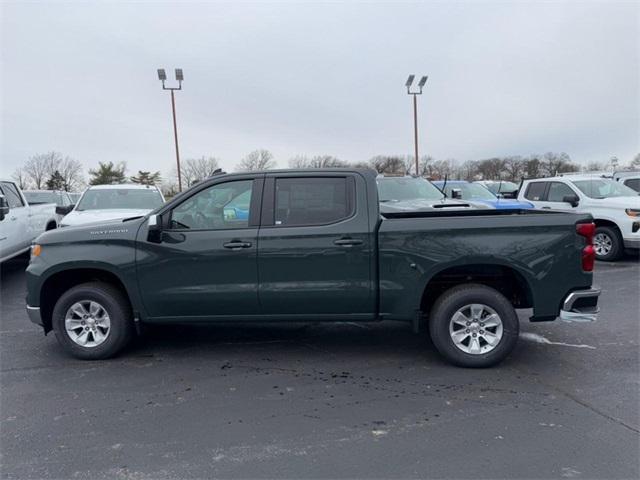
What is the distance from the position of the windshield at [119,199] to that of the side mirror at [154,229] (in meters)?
5.16

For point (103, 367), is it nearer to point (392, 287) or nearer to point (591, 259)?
point (392, 287)

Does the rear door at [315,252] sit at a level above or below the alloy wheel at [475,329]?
above

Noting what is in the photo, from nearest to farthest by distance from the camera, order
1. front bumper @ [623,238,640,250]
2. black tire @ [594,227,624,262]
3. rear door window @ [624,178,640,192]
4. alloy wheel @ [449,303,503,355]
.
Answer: alloy wheel @ [449,303,503,355], front bumper @ [623,238,640,250], black tire @ [594,227,624,262], rear door window @ [624,178,640,192]

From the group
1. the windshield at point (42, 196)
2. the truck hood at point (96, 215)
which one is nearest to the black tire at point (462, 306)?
the truck hood at point (96, 215)

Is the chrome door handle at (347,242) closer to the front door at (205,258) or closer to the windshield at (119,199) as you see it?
the front door at (205,258)

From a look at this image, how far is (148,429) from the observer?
134 inches

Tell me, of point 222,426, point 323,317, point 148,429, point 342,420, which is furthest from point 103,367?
point 342,420

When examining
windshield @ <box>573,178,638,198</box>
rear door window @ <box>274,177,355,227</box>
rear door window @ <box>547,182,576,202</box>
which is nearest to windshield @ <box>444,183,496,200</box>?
rear door window @ <box>547,182,576,202</box>

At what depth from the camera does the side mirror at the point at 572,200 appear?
10297mm

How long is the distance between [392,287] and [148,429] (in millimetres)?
2396

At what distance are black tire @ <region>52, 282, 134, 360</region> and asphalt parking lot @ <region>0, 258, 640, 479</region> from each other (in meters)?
0.16

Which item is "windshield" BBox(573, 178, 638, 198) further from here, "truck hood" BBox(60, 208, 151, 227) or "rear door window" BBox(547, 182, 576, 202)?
"truck hood" BBox(60, 208, 151, 227)

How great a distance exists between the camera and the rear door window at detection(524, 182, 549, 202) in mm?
11633

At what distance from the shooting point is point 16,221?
347 inches
